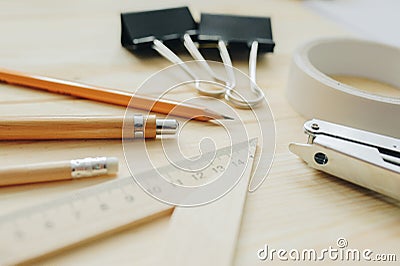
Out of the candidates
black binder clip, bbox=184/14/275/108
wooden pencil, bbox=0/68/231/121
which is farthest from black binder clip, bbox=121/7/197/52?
wooden pencil, bbox=0/68/231/121

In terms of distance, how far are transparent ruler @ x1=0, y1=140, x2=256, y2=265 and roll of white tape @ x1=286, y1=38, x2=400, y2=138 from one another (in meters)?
0.17

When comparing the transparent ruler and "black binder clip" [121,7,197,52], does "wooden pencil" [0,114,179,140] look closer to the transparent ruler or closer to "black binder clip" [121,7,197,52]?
the transparent ruler

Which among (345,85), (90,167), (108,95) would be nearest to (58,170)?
(90,167)

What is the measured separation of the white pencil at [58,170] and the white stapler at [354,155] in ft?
0.56

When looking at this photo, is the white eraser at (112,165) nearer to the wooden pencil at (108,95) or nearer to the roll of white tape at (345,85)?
the wooden pencil at (108,95)

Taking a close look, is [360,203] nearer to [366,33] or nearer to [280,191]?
[280,191]

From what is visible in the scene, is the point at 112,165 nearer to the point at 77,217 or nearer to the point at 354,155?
the point at 77,217

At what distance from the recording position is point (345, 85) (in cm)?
49

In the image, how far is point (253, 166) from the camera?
1.44ft

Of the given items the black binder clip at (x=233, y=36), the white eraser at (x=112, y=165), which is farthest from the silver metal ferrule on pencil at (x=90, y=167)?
the black binder clip at (x=233, y=36)

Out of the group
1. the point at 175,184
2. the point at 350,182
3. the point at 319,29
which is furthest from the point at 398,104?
the point at 319,29

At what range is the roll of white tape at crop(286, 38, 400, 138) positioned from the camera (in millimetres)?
476

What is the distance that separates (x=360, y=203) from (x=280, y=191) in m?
0.07

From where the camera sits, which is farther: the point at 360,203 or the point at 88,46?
the point at 88,46
